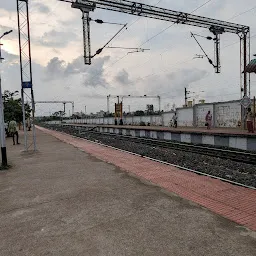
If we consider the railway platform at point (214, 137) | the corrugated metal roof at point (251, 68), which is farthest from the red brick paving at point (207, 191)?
the corrugated metal roof at point (251, 68)

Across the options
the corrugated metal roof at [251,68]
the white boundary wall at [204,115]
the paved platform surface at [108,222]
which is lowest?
the paved platform surface at [108,222]

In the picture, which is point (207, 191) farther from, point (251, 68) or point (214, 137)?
point (251, 68)

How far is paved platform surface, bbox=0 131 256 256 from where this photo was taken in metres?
3.74

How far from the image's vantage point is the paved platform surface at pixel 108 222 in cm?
374

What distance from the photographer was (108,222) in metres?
4.63

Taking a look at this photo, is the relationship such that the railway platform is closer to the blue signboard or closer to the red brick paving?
the red brick paving

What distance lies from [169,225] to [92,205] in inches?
69.4

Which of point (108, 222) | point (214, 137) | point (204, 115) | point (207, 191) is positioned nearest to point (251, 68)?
point (214, 137)

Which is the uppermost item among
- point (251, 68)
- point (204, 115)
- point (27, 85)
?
point (251, 68)

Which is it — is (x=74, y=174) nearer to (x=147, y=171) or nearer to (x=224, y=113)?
(x=147, y=171)

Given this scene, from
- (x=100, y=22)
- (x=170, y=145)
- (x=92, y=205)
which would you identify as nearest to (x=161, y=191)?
(x=92, y=205)

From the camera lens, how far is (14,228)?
4.52m

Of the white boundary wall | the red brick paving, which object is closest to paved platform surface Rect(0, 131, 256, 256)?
the red brick paving

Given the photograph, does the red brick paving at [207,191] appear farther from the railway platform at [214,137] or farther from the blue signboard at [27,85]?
the blue signboard at [27,85]
